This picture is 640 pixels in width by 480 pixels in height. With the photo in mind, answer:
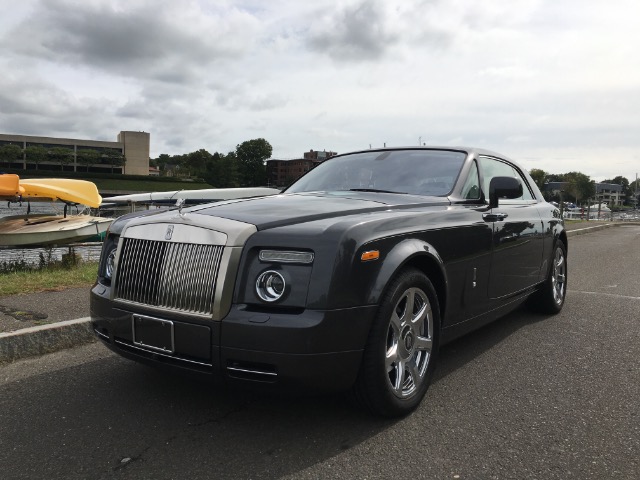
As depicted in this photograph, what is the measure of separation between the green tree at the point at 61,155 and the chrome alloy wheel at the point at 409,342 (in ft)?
474

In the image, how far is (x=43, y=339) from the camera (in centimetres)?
427

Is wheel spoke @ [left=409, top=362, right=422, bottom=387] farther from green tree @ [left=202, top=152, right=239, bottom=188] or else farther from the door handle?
green tree @ [left=202, top=152, right=239, bottom=188]

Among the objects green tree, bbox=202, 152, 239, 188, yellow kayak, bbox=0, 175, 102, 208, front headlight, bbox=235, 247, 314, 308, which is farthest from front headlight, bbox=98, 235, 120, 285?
green tree, bbox=202, 152, 239, 188

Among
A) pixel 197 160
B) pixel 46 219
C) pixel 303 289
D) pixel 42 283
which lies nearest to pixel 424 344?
pixel 303 289

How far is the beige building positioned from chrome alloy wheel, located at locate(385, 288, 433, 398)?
145 m

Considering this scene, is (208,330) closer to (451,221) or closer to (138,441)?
(138,441)

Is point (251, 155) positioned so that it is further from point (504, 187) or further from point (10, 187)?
point (504, 187)

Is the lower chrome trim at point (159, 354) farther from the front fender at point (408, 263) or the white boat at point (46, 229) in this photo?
the white boat at point (46, 229)

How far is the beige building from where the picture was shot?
13700 centimetres

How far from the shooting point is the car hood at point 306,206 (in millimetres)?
2941

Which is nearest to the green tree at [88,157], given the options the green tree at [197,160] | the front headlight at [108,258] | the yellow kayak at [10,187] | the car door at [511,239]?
the green tree at [197,160]

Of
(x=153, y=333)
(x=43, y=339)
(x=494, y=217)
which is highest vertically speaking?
(x=494, y=217)

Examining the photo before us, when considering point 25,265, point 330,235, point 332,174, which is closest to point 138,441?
point 330,235

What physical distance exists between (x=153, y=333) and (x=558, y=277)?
4.52 metres
